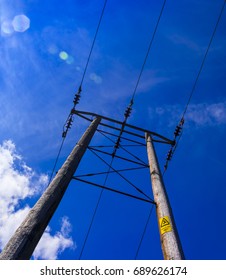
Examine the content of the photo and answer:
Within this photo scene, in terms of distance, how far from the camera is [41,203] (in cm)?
452

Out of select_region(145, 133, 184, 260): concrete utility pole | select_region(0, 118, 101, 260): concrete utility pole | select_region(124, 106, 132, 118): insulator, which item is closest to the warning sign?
select_region(145, 133, 184, 260): concrete utility pole

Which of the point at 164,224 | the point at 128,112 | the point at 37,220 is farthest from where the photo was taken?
the point at 128,112

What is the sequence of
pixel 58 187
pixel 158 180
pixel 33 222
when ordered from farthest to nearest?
pixel 158 180
pixel 58 187
pixel 33 222

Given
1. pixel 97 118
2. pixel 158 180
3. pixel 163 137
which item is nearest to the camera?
pixel 158 180

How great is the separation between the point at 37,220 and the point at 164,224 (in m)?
2.15

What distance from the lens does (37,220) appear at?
4180 mm

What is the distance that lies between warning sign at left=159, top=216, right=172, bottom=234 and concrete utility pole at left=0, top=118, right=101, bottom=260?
182 centimetres

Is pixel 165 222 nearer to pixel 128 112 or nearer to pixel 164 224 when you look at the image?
pixel 164 224

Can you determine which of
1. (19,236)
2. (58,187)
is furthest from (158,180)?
(19,236)

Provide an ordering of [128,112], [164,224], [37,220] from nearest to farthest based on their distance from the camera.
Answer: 1. [37,220]
2. [164,224]
3. [128,112]

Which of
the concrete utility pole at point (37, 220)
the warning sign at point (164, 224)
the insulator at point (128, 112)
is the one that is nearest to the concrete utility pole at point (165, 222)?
the warning sign at point (164, 224)

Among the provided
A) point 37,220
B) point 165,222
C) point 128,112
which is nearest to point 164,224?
point 165,222
